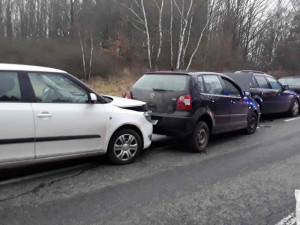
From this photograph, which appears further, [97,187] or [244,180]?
[244,180]

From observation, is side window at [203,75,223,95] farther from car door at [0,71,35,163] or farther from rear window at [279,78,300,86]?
rear window at [279,78,300,86]

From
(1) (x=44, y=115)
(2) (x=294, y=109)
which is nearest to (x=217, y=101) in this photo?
(1) (x=44, y=115)

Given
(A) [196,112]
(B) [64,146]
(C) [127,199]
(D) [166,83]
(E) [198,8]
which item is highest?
(E) [198,8]

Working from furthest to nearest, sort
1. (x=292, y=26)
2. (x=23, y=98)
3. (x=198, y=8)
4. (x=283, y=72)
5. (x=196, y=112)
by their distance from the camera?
(x=292, y=26) < (x=283, y=72) < (x=198, y=8) < (x=196, y=112) < (x=23, y=98)

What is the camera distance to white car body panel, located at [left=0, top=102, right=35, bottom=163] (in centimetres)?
375

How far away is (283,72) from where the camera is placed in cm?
3547

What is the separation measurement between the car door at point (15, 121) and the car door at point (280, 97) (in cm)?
883

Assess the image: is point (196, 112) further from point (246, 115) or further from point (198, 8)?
point (198, 8)

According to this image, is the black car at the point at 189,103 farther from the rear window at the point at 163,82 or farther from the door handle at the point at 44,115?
the door handle at the point at 44,115

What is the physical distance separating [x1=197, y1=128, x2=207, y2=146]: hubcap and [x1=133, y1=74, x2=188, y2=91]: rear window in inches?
37.4

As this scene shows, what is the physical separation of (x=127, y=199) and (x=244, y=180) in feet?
6.20

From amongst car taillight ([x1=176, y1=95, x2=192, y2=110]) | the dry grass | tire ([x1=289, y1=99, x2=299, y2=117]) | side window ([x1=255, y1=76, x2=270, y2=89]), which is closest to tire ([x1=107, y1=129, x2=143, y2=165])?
car taillight ([x1=176, y1=95, x2=192, y2=110])

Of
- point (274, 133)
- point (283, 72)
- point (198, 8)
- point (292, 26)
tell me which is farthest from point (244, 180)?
point (292, 26)

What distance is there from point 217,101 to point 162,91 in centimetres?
128
